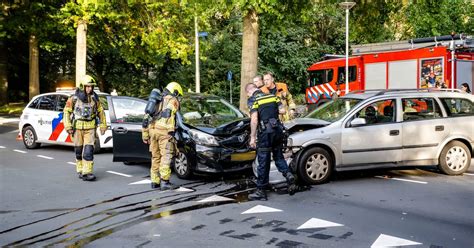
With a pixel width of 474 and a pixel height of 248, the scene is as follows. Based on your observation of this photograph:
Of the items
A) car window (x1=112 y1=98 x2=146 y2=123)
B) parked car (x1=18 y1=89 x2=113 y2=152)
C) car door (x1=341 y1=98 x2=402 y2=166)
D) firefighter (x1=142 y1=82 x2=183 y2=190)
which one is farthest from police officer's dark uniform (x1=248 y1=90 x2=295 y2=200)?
parked car (x1=18 y1=89 x2=113 y2=152)

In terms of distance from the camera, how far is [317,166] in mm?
8477

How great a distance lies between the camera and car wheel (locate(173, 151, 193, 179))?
29.5 ft

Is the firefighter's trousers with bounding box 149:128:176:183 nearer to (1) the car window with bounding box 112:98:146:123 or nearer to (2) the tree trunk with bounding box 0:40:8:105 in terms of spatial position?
(1) the car window with bounding box 112:98:146:123

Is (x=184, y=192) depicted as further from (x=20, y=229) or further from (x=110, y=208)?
(x=20, y=229)

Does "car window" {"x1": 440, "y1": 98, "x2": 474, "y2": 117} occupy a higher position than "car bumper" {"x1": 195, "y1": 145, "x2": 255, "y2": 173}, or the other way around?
"car window" {"x1": 440, "y1": 98, "x2": 474, "y2": 117}

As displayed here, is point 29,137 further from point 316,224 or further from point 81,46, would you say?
point 316,224

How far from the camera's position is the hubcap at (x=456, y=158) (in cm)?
914

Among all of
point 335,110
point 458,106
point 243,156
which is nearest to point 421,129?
point 458,106

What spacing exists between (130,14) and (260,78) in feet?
50.6

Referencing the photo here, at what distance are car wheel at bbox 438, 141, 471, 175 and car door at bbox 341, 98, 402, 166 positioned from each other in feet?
3.05

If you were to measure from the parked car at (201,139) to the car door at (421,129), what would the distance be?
262cm

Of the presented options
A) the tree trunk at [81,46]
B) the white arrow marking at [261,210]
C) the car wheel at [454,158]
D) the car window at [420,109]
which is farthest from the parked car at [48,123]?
the car wheel at [454,158]

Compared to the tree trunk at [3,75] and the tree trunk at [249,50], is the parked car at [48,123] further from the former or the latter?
the tree trunk at [3,75]

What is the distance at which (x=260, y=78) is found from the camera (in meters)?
8.37
